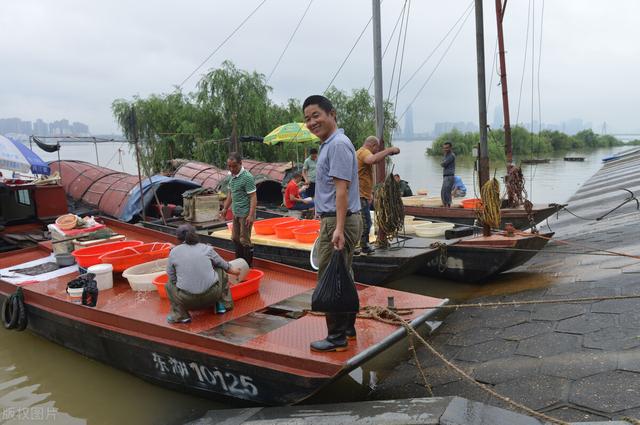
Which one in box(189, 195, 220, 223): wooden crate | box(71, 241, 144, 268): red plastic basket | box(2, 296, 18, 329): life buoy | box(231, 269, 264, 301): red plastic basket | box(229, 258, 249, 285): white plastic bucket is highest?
box(189, 195, 220, 223): wooden crate

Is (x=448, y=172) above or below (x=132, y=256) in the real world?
above

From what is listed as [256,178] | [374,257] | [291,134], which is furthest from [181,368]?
[291,134]

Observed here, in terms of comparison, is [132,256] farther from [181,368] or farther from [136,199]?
[136,199]

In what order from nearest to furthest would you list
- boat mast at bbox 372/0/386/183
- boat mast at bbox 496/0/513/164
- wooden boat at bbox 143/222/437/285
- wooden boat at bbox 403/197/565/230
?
wooden boat at bbox 143/222/437/285 < wooden boat at bbox 403/197/565/230 < boat mast at bbox 372/0/386/183 < boat mast at bbox 496/0/513/164

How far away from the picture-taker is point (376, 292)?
5484mm

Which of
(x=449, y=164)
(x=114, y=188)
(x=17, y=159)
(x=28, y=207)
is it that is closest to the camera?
(x=17, y=159)

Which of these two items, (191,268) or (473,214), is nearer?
(191,268)

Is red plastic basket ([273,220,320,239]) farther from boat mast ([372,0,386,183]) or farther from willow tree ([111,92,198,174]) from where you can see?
willow tree ([111,92,198,174])

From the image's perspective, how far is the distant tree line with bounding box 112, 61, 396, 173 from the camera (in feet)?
76.7

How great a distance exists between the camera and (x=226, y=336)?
15.0 ft

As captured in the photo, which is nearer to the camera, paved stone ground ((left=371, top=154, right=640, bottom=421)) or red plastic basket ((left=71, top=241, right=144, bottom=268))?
paved stone ground ((left=371, top=154, right=640, bottom=421))

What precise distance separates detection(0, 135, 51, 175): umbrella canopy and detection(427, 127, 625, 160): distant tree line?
4349cm

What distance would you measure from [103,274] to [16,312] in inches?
47.0

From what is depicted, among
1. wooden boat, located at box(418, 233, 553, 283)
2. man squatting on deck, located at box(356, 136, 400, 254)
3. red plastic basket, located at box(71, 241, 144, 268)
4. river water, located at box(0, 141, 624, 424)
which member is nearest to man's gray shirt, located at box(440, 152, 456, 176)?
wooden boat, located at box(418, 233, 553, 283)
